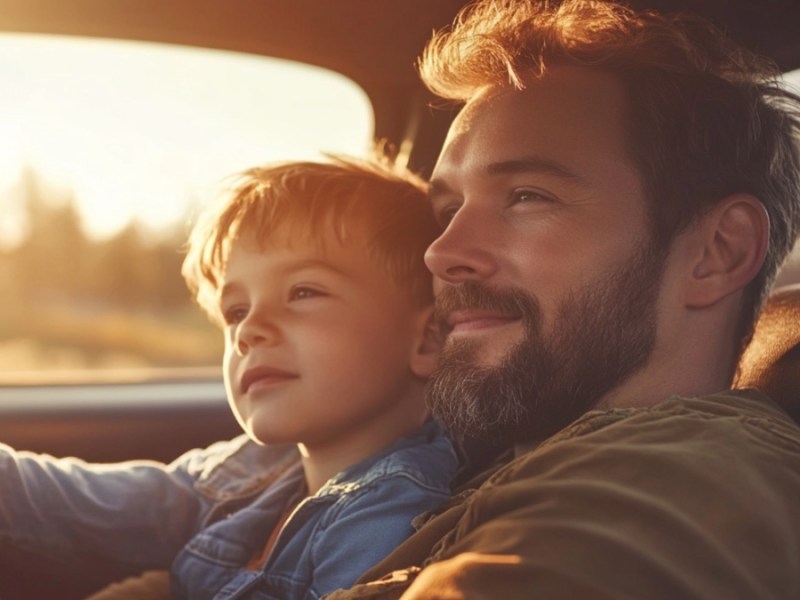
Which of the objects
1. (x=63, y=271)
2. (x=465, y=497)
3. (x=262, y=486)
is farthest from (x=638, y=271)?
(x=63, y=271)

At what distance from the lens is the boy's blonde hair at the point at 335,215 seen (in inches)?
79.7

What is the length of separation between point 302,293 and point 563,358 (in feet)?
2.08

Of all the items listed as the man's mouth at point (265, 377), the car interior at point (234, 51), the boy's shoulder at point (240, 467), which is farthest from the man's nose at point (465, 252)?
the boy's shoulder at point (240, 467)

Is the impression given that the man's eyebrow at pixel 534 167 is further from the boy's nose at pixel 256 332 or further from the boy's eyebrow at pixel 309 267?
the boy's nose at pixel 256 332

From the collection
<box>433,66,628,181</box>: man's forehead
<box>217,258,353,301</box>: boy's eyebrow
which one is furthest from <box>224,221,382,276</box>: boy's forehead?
<box>433,66,628,181</box>: man's forehead

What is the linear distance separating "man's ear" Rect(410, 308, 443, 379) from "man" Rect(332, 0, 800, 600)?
247 mm

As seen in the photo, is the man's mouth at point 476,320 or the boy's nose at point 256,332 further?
the boy's nose at point 256,332

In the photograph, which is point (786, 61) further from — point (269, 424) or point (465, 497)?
point (269, 424)

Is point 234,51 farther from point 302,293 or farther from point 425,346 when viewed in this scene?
point 425,346

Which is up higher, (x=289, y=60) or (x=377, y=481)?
(x=289, y=60)

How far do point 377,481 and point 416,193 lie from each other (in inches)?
27.3

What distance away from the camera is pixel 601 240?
162 cm

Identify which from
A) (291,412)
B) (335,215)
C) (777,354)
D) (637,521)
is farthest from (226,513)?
(637,521)

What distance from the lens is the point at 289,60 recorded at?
255 cm
